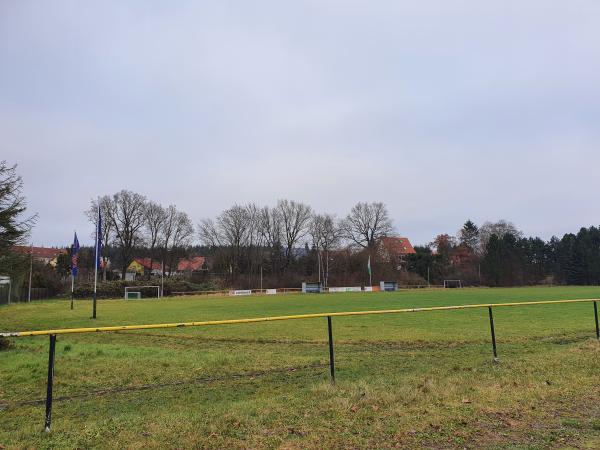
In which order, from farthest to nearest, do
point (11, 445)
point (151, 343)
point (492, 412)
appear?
point (151, 343) < point (492, 412) < point (11, 445)

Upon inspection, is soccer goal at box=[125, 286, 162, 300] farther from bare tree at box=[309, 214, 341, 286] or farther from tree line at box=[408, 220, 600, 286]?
tree line at box=[408, 220, 600, 286]

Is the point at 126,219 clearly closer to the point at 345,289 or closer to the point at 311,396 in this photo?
the point at 345,289

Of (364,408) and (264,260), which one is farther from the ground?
(264,260)

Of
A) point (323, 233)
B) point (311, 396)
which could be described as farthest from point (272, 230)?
point (311, 396)

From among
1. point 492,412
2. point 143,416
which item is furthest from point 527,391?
point 143,416

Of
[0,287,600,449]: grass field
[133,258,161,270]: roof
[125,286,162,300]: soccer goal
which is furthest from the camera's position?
[133,258,161,270]: roof

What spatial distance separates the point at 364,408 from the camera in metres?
6.01

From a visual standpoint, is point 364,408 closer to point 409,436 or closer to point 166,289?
point 409,436

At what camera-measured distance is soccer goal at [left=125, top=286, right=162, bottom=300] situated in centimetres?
7301

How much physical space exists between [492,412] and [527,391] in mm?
1362

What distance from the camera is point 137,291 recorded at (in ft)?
251

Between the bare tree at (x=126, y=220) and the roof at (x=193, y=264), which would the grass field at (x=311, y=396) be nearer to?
the bare tree at (x=126, y=220)

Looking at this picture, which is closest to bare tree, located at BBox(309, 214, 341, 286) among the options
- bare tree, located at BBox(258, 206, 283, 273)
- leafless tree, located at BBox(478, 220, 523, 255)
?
bare tree, located at BBox(258, 206, 283, 273)

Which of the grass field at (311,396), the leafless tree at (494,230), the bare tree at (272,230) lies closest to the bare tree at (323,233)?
the bare tree at (272,230)
